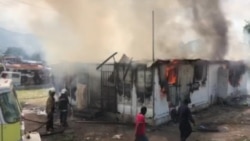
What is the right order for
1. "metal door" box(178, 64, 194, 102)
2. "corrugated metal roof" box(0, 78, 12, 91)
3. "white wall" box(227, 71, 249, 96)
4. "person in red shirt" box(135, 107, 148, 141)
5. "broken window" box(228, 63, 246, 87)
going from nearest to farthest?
"corrugated metal roof" box(0, 78, 12, 91)
"person in red shirt" box(135, 107, 148, 141)
"metal door" box(178, 64, 194, 102)
"white wall" box(227, 71, 249, 96)
"broken window" box(228, 63, 246, 87)

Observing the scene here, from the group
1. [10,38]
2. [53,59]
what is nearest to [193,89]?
[53,59]

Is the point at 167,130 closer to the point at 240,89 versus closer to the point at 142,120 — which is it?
the point at 142,120

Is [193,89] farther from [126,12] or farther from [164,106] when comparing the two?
[126,12]

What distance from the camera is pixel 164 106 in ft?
45.5

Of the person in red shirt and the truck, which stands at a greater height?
the truck

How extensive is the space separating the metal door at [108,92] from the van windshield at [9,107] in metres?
7.94

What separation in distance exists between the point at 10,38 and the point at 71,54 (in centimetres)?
6125

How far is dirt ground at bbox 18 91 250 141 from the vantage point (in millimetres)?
11824

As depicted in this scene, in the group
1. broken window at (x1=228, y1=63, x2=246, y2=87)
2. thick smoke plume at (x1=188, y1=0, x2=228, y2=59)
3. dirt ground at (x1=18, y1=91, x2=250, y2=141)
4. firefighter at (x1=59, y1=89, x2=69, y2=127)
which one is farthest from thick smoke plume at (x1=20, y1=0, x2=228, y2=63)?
firefighter at (x1=59, y1=89, x2=69, y2=127)

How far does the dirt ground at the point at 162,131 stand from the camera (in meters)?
11.8

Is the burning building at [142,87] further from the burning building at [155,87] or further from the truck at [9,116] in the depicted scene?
the truck at [9,116]

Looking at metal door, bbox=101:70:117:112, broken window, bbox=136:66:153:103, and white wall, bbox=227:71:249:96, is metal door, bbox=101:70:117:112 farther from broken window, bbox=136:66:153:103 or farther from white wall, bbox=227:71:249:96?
white wall, bbox=227:71:249:96

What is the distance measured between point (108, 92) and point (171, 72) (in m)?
2.61

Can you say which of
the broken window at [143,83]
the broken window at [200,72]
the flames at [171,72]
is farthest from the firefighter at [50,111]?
the broken window at [200,72]
